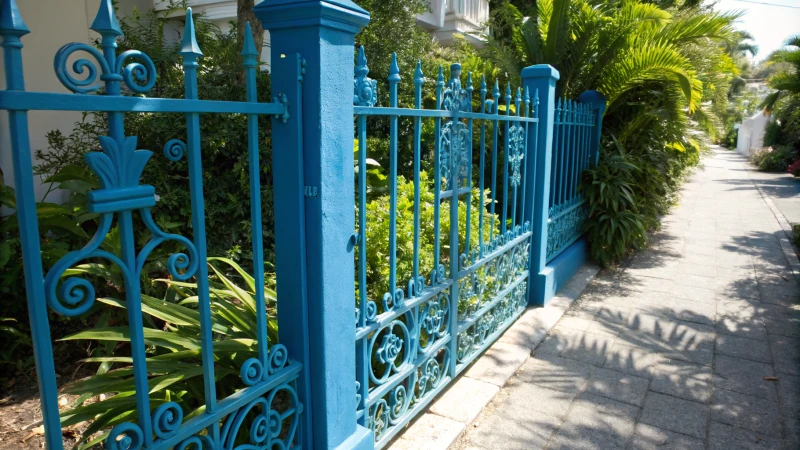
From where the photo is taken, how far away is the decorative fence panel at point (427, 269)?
2.46m

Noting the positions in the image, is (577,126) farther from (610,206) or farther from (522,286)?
(522,286)

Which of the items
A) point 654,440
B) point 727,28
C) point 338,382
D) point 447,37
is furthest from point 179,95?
point 447,37

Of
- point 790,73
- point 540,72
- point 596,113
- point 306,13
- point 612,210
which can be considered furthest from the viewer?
point 790,73

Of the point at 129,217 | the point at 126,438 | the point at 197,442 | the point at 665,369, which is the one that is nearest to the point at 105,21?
the point at 129,217

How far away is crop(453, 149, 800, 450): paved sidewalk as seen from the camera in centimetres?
297

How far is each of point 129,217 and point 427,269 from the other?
78.0 inches

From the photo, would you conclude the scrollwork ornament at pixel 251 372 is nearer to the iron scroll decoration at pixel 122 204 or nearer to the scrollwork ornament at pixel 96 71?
the iron scroll decoration at pixel 122 204

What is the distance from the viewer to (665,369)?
373cm

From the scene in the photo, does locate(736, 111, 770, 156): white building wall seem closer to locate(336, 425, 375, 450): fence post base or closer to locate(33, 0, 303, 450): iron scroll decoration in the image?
locate(336, 425, 375, 450): fence post base

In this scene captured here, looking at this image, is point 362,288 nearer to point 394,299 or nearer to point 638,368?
point 394,299

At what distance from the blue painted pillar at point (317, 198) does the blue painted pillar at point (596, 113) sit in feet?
16.3

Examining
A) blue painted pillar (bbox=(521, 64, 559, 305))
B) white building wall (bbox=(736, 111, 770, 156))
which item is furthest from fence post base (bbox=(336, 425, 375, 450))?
white building wall (bbox=(736, 111, 770, 156))

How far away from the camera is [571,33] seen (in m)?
6.67

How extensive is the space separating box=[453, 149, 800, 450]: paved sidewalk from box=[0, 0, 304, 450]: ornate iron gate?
4.92 ft
